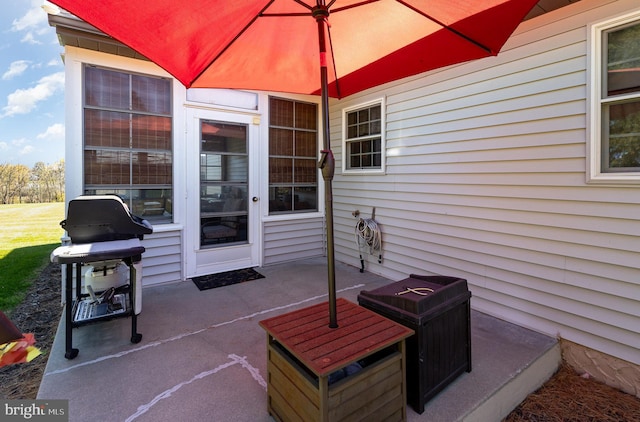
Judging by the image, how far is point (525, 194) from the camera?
2.82 meters

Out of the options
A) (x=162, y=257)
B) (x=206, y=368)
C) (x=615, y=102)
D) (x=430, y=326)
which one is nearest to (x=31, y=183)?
(x=162, y=257)

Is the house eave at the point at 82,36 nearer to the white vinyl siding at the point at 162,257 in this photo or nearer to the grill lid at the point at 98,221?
the grill lid at the point at 98,221

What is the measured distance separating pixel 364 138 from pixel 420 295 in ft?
9.97

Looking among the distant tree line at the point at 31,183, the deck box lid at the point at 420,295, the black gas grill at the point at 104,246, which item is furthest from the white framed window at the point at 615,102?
the distant tree line at the point at 31,183

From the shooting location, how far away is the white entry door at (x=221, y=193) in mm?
4176

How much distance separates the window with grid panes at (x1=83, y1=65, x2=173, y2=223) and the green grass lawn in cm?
181

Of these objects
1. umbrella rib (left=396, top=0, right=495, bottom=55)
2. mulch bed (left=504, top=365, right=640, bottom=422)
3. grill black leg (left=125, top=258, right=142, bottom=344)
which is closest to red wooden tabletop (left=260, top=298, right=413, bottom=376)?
mulch bed (left=504, top=365, right=640, bottom=422)

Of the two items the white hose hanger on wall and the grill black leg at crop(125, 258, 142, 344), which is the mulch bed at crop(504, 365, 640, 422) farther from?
the grill black leg at crop(125, 258, 142, 344)

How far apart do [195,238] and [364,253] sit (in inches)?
94.7

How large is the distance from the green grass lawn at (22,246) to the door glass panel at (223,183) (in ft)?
7.78

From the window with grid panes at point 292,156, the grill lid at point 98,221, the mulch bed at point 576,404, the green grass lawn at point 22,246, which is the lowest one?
the mulch bed at point 576,404

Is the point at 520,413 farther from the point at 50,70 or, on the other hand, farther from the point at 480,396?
the point at 50,70

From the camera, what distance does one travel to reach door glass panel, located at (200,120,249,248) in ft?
14.1

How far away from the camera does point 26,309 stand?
3.53 m
